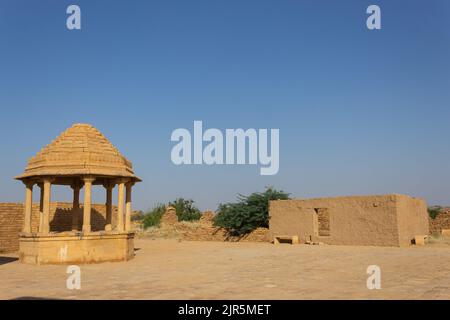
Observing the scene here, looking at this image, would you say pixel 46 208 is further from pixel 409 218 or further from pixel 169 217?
pixel 169 217

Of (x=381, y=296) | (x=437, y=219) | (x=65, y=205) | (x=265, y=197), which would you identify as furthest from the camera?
(x=437, y=219)

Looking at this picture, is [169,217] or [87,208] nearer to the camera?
[87,208]

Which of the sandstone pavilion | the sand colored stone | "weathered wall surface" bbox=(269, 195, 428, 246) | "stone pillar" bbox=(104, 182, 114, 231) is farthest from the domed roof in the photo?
the sand colored stone

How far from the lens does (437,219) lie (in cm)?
2880

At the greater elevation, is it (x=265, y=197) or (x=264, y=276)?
(x=265, y=197)

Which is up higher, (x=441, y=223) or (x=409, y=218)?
(x=409, y=218)

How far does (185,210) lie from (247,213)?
16.4 meters

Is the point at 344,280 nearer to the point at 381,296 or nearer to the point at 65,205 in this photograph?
the point at 381,296

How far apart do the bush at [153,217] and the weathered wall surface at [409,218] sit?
2095cm

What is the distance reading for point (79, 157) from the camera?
42.2ft

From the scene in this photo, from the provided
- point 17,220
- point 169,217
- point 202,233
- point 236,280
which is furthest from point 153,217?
point 236,280

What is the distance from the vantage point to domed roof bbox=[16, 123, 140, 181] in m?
12.7
